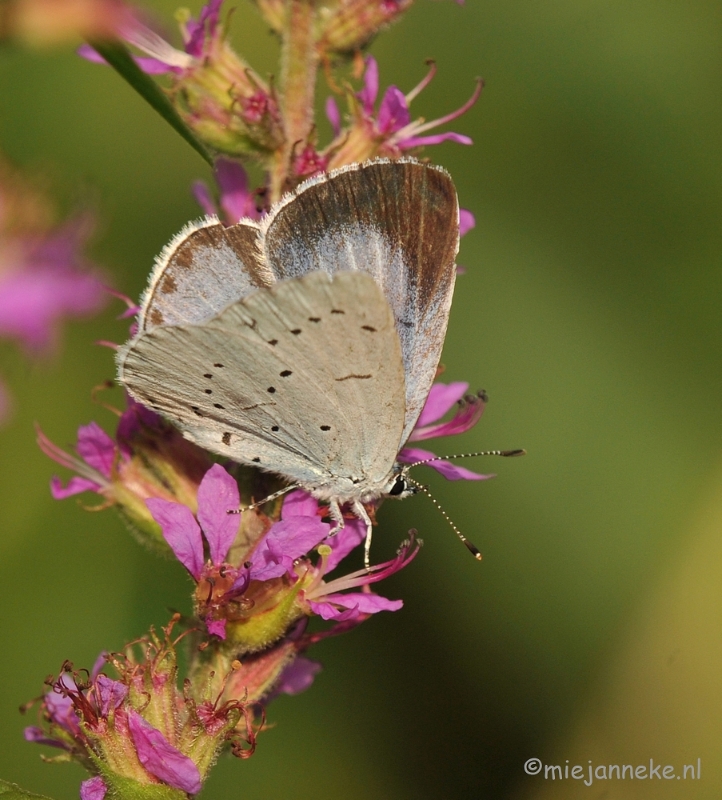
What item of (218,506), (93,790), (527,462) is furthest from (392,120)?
(527,462)

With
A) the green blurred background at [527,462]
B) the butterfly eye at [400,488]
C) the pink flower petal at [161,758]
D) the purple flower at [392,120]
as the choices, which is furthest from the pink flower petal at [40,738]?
the purple flower at [392,120]

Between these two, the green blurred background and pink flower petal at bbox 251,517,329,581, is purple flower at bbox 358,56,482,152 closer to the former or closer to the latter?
pink flower petal at bbox 251,517,329,581

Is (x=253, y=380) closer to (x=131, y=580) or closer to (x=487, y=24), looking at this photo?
(x=131, y=580)

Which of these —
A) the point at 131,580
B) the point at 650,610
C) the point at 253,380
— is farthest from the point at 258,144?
the point at 650,610

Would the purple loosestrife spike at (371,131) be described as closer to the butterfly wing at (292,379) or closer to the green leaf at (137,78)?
the butterfly wing at (292,379)

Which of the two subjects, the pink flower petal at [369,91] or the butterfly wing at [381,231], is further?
the pink flower petal at [369,91]

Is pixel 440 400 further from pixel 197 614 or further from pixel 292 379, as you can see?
pixel 197 614

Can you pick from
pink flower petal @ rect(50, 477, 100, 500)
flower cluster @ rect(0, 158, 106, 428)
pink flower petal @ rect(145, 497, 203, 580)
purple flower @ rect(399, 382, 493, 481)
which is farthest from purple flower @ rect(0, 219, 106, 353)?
purple flower @ rect(399, 382, 493, 481)

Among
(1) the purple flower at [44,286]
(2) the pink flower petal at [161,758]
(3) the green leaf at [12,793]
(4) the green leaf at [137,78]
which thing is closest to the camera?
(4) the green leaf at [137,78]
